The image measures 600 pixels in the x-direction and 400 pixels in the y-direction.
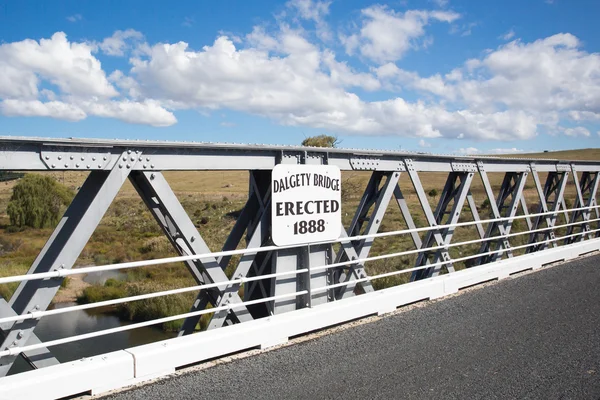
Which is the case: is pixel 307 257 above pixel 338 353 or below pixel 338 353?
above

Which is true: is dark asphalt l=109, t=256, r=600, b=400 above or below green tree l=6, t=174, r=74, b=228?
below

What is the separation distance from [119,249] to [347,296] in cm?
2791

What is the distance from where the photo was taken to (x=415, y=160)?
9.43m

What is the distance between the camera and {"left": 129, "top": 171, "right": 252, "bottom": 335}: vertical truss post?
6.14m

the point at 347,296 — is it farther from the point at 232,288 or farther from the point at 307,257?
the point at 232,288

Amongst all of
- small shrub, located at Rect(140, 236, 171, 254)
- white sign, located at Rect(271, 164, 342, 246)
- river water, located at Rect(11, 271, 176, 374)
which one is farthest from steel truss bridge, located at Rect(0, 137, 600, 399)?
small shrub, located at Rect(140, 236, 171, 254)

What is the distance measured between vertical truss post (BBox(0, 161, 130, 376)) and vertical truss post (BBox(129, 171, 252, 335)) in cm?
40

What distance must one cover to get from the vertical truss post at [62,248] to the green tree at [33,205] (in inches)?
1590

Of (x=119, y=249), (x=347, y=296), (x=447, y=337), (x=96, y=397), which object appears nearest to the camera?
(x=96, y=397)

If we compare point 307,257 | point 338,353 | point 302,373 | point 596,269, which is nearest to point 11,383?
point 302,373

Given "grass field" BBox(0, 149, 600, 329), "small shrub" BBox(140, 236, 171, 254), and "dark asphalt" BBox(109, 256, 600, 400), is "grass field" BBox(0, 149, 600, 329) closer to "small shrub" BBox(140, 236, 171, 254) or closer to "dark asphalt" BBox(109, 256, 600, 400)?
"small shrub" BBox(140, 236, 171, 254)

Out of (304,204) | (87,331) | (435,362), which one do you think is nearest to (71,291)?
(87,331)

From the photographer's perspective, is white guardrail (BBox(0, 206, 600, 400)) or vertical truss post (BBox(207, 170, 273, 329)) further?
vertical truss post (BBox(207, 170, 273, 329))

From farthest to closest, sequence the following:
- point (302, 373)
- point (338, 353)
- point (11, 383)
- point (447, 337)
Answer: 1. point (447, 337)
2. point (338, 353)
3. point (302, 373)
4. point (11, 383)
